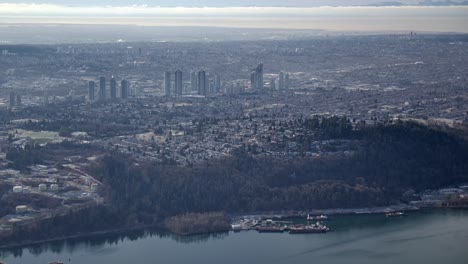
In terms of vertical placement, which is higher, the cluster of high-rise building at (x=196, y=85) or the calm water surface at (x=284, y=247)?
the cluster of high-rise building at (x=196, y=85)

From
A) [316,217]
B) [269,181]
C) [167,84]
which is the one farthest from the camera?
[167,84]

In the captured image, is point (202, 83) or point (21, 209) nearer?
point (21, 209)

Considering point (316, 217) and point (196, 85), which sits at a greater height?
point (196, 85)

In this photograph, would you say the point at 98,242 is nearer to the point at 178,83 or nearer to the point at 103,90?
the point at 103,90

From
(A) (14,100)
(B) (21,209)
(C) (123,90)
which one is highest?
(C) (123,90)

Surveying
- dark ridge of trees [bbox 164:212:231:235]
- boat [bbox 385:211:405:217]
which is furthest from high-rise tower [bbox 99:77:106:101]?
boat [bbox 385:211:405:217]

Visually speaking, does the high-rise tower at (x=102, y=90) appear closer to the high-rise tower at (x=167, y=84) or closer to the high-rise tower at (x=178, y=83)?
the high-rise tower at (x=167, y=84)

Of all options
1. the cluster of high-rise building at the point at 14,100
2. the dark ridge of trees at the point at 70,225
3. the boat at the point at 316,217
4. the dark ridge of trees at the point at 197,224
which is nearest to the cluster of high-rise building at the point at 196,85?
the cluster of high-rise building at the point at 14,100

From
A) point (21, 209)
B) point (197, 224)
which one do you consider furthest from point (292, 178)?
point (21, 209)

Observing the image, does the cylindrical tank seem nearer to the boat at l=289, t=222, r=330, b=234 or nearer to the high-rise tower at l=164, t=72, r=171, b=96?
the boat at l=289, t=222, r=330, b=234

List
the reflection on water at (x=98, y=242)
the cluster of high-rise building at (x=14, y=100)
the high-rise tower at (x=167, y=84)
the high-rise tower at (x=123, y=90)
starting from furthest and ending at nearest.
Answer: 1. the high-rise tower at (x=167, y=84)
2. the high-rise tower at (x=123, y=90)
3. the cluster of high-rise building at (x=14, y=100)
4. the reflection on water at (x=98, y=242)
